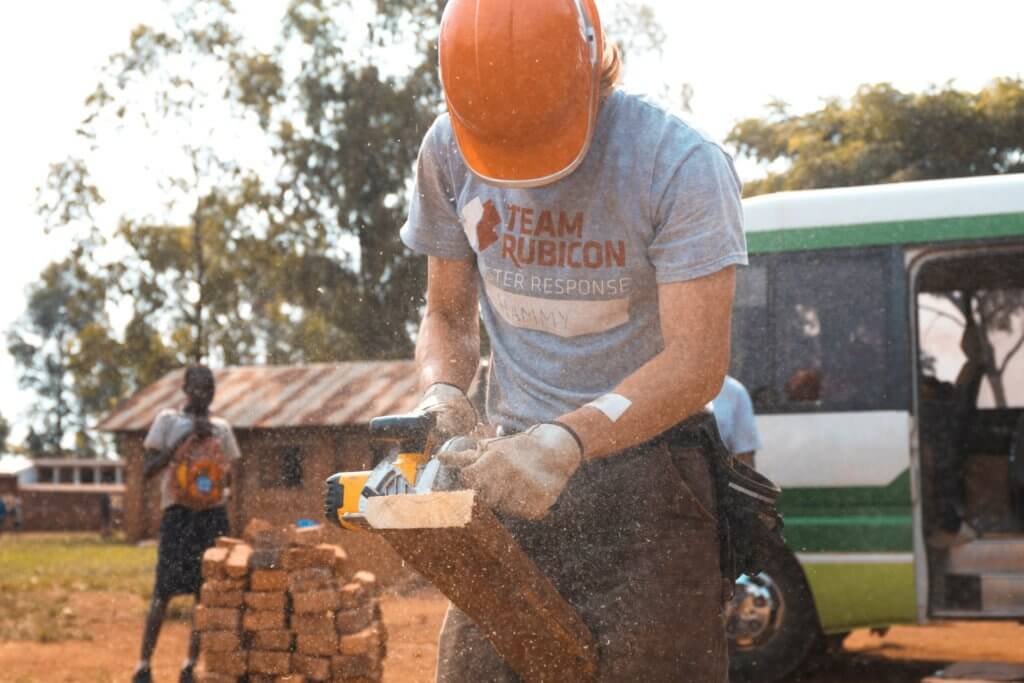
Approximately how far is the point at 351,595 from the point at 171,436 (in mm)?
1511

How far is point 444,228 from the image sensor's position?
102 inches

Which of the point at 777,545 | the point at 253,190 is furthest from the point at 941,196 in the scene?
the point at 253,190

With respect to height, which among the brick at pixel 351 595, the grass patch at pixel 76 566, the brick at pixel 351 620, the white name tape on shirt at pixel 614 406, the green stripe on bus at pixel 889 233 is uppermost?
the green stripe on bus at pixel 889 233

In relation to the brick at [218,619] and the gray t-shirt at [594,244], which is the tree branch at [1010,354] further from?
the gray t-shirt at [594,244]

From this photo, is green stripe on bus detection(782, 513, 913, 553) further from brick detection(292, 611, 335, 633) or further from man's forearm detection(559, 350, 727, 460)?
man's forearm detection(559, 350, 727, 460)

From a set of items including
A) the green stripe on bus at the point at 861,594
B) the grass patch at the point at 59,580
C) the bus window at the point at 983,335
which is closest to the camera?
the green stripe on bus at the point at 861,594

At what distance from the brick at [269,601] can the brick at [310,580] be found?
0.06 meters

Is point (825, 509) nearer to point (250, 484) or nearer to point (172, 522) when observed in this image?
point (172, 522)

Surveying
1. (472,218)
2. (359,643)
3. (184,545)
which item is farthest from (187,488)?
(472,218)

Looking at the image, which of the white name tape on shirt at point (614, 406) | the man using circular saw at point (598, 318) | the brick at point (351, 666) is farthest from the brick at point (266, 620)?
the white name tape on shirt at point (614, 406)

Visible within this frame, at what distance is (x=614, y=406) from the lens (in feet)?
7.32

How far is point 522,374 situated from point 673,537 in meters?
0.41

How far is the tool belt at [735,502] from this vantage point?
2.39 meters

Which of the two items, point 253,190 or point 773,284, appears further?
point 253,190
